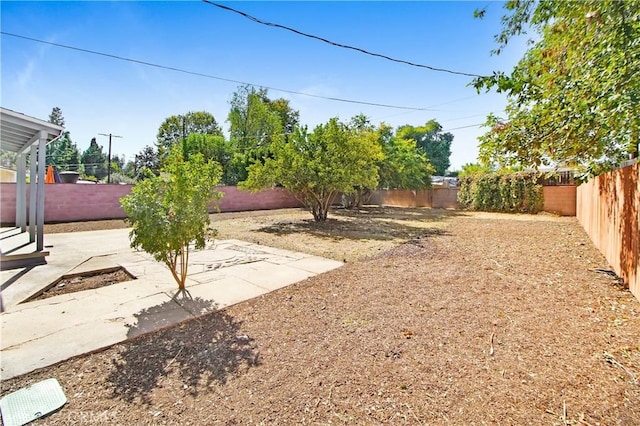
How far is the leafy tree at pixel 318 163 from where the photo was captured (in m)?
10.1

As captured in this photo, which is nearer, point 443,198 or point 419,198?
point 443,198

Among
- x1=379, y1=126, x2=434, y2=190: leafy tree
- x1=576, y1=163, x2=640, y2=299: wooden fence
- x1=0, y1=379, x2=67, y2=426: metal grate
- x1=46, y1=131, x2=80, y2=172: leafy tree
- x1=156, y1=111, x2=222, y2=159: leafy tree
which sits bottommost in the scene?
x1=0, y1=379, x2=67, y2=426: metal grate

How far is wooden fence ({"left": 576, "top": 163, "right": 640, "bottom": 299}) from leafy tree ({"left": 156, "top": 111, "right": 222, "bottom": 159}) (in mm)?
35019

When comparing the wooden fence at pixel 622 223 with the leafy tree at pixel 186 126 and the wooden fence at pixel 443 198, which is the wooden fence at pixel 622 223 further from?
the leafy tree at pixel 186 126

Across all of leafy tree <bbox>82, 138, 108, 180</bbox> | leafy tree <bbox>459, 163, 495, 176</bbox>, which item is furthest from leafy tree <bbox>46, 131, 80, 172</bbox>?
leafy tree <bbox>459, 163, 495, 176</bbox>

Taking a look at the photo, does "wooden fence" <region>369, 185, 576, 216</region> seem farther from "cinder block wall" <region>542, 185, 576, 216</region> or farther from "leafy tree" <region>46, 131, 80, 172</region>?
"leafy tree" <region>46, 131, 80, 172</region>

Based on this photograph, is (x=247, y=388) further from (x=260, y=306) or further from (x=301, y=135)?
(x=301, y=135)

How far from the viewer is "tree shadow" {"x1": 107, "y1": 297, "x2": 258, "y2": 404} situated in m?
2.09

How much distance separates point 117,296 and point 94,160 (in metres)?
50.7

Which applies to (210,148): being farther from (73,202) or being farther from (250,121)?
(73,202)

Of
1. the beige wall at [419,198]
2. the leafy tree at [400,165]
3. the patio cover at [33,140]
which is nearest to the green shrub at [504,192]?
the beige wall at [419,198]

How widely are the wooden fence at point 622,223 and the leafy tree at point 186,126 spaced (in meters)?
35.0

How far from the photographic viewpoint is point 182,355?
2.45 metres

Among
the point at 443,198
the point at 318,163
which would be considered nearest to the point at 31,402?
the point at 318,163
